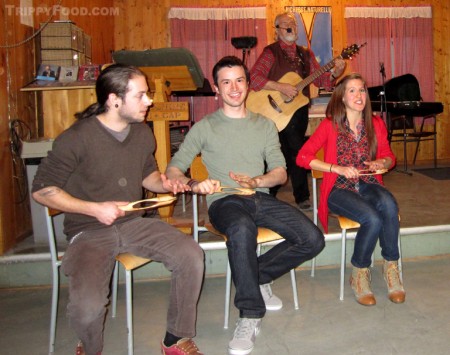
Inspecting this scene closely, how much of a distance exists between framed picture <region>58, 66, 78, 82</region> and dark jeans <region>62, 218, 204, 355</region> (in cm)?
191

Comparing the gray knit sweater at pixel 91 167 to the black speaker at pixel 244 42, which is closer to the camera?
the gray knit sweater at pixel 91 167

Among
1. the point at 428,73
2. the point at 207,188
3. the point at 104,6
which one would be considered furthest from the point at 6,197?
the point at 428,73

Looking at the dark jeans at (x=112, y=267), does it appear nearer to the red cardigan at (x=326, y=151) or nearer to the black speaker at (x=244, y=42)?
the red cardigan at (x=326, y=151)

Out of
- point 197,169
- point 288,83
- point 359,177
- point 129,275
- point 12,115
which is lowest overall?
point 129,275

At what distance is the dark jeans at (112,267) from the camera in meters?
1.85

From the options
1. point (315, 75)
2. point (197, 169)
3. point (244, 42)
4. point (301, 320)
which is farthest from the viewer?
point (244, 42)

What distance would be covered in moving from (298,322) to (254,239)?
1.99 ft

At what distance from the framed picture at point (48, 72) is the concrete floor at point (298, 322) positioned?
1573 mm

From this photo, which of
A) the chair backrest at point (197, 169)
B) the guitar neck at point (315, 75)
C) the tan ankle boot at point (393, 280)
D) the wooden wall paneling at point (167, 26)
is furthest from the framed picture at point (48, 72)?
the tan ankle boot at point (393, 280)

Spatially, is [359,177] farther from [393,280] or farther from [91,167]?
[91,167]

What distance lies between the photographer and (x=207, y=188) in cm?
216

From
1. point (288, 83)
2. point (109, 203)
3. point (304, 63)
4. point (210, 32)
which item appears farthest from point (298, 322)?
point (210, 32)

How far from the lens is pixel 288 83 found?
399 cm

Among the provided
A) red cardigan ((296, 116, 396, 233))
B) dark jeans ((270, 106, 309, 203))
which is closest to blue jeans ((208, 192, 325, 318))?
red cardigan ((296, 116, 396, 233))
